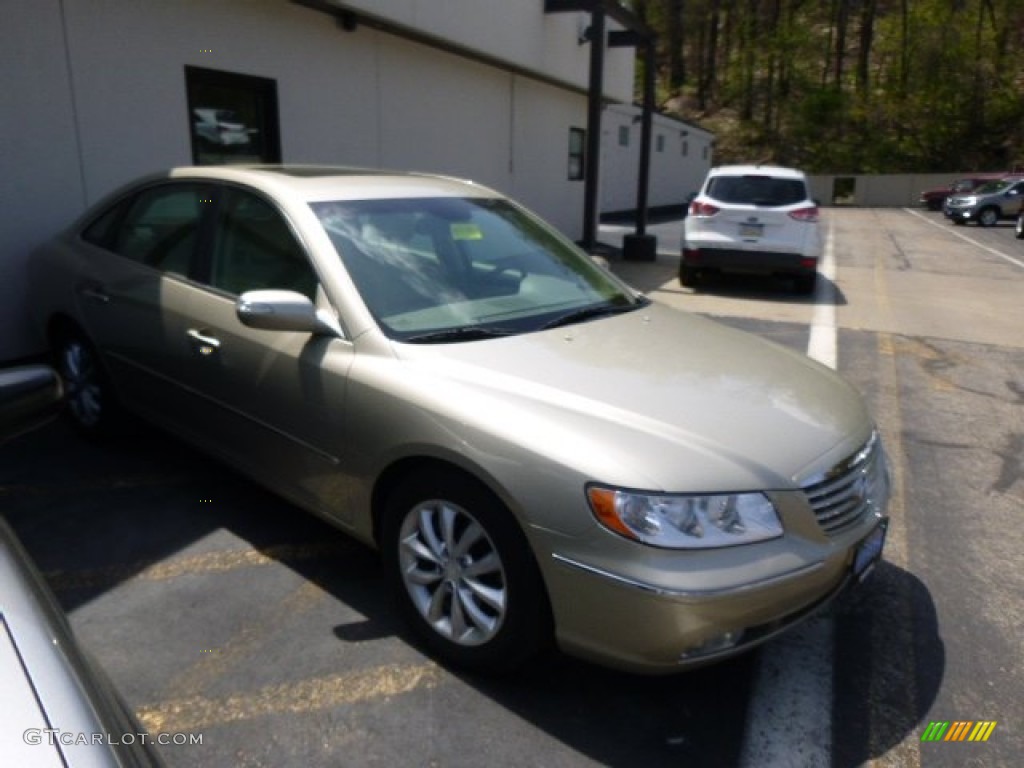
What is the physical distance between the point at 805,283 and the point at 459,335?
358 inches

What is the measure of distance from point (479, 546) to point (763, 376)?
1243 mm

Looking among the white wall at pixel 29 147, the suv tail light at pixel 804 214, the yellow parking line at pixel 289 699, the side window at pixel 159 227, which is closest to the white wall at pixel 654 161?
the suv tail light at pixel 804 214

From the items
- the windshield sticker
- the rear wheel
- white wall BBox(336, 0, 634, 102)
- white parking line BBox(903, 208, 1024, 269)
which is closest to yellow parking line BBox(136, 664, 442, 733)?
the windshield sticker

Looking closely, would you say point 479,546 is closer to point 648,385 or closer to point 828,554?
point 648,385

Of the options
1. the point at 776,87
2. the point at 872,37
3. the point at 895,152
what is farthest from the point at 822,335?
the point at 872,37

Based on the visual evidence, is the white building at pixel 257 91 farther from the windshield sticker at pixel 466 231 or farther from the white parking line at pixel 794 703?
the white parking line at pixel 794 703

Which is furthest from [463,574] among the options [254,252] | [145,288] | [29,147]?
[29,147]

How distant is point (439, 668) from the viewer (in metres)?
Answer: 2.70

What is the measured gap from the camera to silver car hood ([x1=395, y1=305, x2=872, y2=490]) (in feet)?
7.47

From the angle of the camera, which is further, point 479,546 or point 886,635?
point 886,635

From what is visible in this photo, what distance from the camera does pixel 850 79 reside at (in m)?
56.1

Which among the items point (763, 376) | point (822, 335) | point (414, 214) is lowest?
point (822, 335)

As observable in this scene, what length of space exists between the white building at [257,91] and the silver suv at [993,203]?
19.8 meters

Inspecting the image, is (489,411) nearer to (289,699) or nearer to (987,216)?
(289,699)
